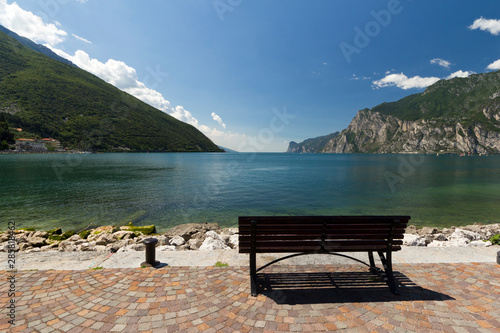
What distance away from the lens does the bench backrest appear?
4.21 m

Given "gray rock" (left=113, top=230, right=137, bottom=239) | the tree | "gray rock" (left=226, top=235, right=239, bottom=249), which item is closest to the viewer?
"gray rock" (left=226, top=235, right=239, bottom=249)

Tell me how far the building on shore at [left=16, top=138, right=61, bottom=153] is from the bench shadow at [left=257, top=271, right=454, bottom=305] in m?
185

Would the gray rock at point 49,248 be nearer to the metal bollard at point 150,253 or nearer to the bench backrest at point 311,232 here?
the metal bollard at point 150,253

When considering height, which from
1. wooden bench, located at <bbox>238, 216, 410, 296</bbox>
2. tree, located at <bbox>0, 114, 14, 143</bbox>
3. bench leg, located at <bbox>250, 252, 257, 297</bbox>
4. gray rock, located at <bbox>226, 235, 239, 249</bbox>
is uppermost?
tree, located at <bbox>0, 114, 14, 143</bbox>

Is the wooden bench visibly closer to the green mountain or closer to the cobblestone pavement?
the cobblestone pavement

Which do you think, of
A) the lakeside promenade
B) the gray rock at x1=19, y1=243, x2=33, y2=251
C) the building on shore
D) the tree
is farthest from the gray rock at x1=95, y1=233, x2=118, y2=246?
the building on shore

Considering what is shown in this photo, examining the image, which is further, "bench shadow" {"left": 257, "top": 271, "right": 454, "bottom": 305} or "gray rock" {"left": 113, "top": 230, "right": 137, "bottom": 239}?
"gray rock" {"left": 113, "top": 230, "right": 137, "bottom": 239}

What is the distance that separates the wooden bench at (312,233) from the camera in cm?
420

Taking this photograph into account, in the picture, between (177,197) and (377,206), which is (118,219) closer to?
(177,197)

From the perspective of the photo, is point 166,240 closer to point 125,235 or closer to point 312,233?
point 125,235

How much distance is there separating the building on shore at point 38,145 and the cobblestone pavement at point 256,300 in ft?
594

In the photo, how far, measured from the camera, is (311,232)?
426 centimetres

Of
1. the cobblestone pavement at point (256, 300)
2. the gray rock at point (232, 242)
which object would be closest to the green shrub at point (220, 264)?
the cobblestone pavement at point (256, 300)

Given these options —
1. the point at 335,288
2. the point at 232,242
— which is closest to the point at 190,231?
the point at 232,242
